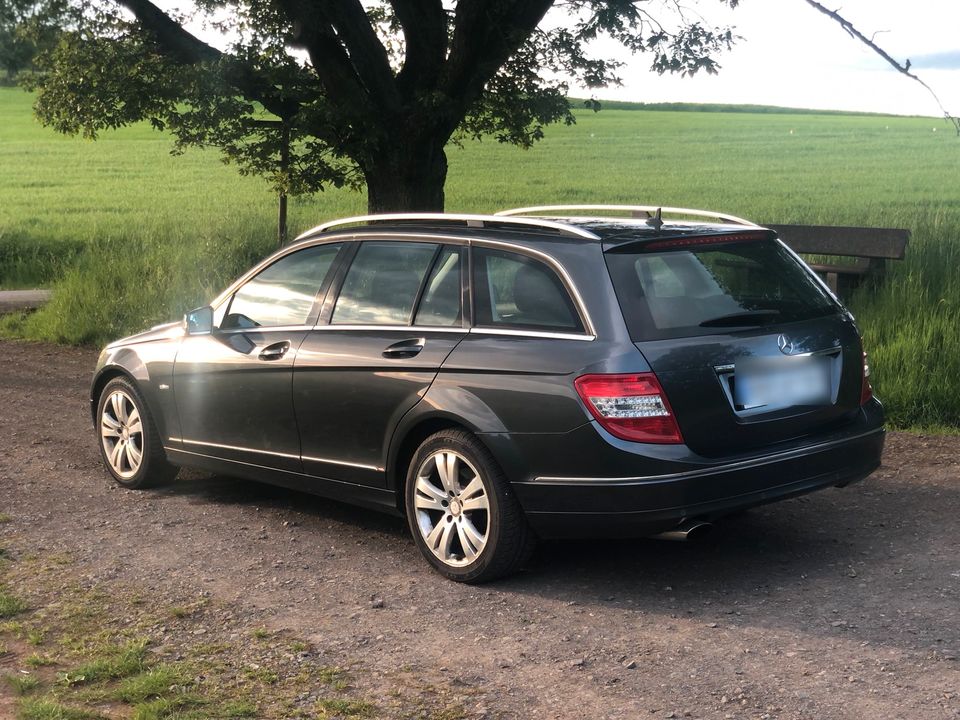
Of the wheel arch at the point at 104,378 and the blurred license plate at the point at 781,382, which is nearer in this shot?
the blurred license plate at the point at 781,382

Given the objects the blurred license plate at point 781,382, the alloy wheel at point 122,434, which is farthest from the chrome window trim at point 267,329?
the blurred license plate at point 781,382

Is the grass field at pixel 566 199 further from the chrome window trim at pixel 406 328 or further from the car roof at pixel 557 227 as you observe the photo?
the chrome window trim at pixel 406 328

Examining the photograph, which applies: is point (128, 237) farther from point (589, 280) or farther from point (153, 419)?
point (589, 280)

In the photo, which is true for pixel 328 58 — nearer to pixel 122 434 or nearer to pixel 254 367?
pixel 122 434

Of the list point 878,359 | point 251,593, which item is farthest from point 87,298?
point 251,593

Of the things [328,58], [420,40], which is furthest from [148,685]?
[420,40]

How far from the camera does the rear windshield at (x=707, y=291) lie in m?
5.23

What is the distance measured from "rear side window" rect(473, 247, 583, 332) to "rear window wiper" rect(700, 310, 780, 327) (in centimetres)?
57

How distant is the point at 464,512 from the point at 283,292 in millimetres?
1813

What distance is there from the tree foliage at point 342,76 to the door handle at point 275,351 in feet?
23.8

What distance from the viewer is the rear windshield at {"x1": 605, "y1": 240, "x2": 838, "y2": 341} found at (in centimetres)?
523

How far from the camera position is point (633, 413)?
506 cm

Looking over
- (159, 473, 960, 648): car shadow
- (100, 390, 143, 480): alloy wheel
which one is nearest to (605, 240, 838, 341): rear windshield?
(159, 473, 960, 648): car shadow

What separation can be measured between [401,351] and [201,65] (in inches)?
377
